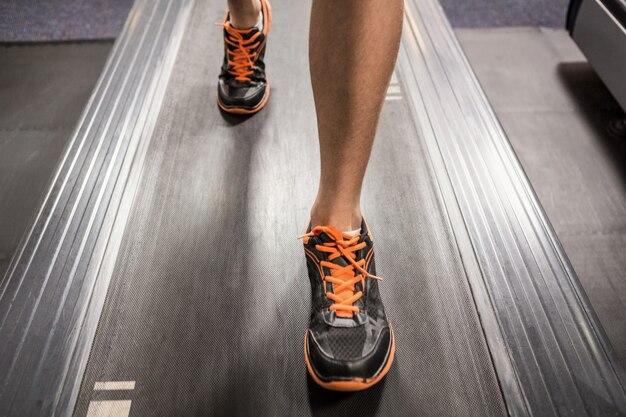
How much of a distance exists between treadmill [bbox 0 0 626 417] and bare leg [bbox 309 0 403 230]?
27 centimetres

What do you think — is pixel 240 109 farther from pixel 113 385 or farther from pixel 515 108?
pixel 515 108

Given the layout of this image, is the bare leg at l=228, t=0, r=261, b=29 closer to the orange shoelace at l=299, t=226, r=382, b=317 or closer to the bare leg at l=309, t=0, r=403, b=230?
the bare leg at l=309, t=0, r=403, b=230

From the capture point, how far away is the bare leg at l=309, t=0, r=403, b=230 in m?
0.48

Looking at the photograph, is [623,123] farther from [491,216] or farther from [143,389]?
[143,389]

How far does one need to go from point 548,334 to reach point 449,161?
1.39 feet

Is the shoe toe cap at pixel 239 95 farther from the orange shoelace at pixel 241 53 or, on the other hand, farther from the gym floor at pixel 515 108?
the gym floor at pixel 515 108

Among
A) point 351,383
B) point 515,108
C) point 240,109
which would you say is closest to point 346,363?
point 351,383

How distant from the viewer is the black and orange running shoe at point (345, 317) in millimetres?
593

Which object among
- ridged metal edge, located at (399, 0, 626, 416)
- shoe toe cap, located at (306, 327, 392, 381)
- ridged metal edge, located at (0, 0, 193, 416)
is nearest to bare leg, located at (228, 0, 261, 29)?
ridged metal edge, located at (0, 0, 193, 416)

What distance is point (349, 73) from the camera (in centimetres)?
51

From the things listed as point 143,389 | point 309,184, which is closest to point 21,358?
point 143,389

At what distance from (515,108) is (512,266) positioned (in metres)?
0.74

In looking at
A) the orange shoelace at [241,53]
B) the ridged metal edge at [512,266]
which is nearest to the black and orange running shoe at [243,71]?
the orange shoelace at [241,53]

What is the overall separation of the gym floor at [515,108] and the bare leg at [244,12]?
→ 25.2 inches
